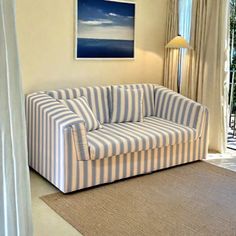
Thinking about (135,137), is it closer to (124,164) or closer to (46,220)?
(124,164)

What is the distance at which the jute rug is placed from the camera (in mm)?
2764

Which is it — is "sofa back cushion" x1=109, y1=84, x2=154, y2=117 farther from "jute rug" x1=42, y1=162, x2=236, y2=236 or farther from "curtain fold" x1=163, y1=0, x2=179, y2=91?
"jute rug" x1=42, y1=162, x2=236, y2=236

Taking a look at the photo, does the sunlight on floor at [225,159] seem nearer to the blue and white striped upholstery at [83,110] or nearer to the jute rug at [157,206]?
the jute rug at [157,206]

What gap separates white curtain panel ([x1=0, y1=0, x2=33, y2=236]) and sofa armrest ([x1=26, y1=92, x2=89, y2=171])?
1.71 m

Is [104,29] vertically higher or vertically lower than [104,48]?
higher

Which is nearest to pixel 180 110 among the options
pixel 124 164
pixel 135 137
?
pixel 135 137

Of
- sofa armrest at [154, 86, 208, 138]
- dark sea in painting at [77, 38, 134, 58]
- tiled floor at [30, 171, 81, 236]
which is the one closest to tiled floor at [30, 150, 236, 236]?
tiled floor at [30, 171, 81, 236]

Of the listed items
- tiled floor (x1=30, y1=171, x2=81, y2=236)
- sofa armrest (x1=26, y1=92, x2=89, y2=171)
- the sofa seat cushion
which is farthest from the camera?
the sofa seat cushion

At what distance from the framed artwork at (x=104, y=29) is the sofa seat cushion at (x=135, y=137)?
0.90m

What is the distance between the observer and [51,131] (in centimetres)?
341

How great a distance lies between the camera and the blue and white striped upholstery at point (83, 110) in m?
3.76

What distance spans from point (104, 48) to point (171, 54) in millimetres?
1023

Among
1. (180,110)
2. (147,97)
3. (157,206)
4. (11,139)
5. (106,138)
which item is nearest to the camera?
(11,139)

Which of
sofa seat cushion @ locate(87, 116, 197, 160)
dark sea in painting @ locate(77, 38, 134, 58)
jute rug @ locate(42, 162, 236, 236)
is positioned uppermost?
dark sea in painting @ locate(77, 38, 134, 58)
